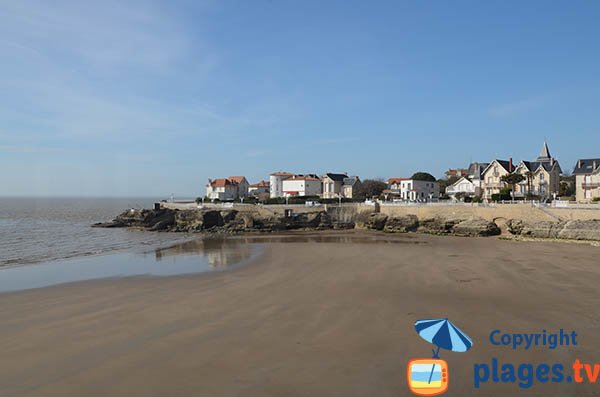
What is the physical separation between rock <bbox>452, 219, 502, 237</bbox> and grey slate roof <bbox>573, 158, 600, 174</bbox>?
18165mm

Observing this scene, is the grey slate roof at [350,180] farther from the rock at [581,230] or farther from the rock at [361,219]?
the rock at [581,230]

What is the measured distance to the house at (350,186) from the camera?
73.9m

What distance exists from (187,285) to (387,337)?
34.4 feet

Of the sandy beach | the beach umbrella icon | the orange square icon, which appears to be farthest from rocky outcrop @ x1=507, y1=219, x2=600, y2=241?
the beach umbrella icon

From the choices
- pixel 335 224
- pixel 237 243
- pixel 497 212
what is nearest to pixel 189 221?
pixel 237 243

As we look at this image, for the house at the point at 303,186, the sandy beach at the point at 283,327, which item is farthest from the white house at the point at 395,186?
the sandy beach at the point at 283,327

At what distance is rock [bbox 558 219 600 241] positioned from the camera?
30.4 m

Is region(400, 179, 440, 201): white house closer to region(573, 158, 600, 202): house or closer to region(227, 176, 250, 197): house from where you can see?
region(573, 158, 600, 202): house

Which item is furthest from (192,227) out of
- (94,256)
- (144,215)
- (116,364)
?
(116,364)

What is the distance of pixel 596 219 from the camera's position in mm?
31859

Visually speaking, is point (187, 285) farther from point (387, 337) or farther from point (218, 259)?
point (387, 337)

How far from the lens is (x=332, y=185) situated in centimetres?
7494

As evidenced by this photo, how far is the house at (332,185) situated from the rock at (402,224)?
30.8 m

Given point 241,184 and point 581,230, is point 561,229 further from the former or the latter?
point 241,184
